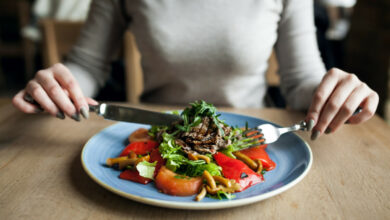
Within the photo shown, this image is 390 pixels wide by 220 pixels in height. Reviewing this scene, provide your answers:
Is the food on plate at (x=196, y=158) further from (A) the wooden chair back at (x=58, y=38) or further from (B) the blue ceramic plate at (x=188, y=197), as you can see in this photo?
(A) the wooden chair back at (x=58, y=38)

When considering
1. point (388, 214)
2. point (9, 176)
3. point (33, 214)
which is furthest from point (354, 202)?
point (9, 176)

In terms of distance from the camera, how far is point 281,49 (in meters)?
1.56

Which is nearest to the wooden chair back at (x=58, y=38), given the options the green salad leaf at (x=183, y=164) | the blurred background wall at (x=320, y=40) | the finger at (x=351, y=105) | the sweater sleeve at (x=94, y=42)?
the blurred background wall at (x=320, y=40)

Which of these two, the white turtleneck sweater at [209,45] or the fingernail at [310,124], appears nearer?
the fingernail at [310,124]

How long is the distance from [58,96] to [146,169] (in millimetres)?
391

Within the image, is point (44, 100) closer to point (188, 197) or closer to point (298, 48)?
point (188, 197)

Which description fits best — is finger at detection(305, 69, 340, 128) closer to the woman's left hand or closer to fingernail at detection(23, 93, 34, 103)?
the woman's left hand

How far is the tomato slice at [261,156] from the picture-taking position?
2.79 ft

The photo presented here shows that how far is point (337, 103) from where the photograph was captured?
940 millimetres

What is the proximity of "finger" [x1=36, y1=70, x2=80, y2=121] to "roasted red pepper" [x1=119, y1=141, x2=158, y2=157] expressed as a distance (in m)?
0.19

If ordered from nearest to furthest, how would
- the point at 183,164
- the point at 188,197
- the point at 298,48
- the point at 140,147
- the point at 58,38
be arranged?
1. the point at 188,197
2. the point at 183,164
3. the point at 140,147
4. the point at 298,48
5. the point at 58,38

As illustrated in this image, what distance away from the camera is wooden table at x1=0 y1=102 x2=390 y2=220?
669 millimetres

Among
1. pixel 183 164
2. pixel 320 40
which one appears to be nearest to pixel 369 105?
pixel 183 164

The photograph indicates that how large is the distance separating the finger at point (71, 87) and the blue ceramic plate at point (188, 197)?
0.36 feet
